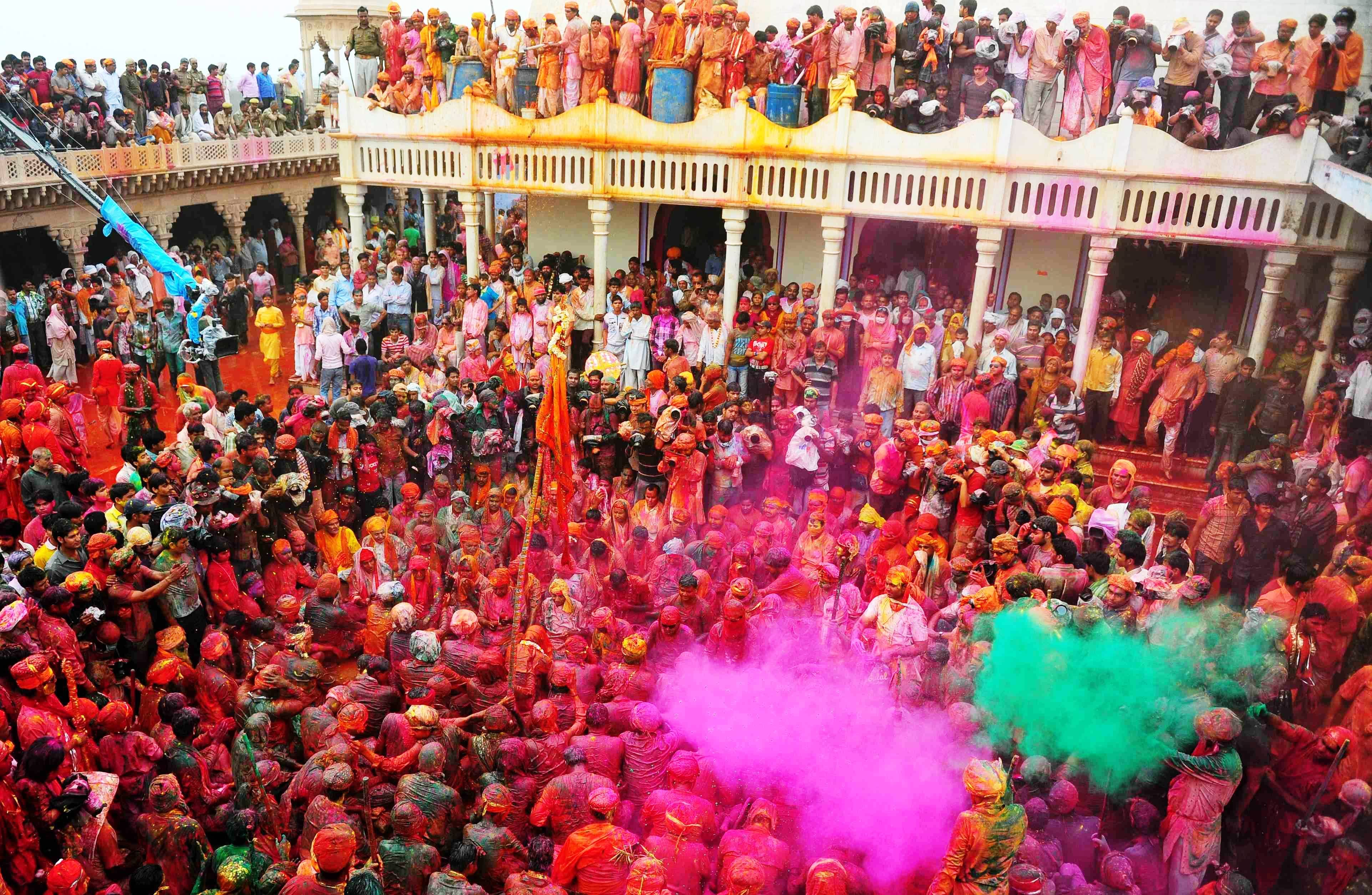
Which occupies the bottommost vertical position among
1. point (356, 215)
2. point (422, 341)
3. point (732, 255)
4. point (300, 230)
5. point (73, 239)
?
point (300, 230)

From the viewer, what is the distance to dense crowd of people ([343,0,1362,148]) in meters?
12.2

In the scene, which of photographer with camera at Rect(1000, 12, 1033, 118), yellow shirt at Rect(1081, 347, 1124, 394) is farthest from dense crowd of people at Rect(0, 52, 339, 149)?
yellow shirt at Rect(1081, 347, 1124, 394)

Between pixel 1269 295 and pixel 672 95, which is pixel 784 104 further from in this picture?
pixel 1269 295

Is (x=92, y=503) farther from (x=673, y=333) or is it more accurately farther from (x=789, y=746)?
(x=673, y=333)

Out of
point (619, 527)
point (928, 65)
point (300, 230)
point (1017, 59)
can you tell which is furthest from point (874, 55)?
point (300, 230)

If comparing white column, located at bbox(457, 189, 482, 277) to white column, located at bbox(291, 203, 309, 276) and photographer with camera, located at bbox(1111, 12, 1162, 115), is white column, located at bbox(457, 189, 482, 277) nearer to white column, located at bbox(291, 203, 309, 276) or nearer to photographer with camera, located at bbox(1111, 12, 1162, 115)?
photographer with camera, located at bbox(1111, 12, 1162, 115)

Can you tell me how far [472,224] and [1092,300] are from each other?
9149 mm

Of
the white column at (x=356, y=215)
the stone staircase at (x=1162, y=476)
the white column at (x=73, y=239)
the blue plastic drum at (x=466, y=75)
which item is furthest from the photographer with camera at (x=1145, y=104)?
the white column at (x=73, y=239)

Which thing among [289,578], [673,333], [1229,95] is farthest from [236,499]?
[1229,95]

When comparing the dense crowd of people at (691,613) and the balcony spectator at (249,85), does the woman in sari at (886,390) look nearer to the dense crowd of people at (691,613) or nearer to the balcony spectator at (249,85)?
the dense crowd of people at (691,613)

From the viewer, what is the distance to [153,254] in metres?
15.8

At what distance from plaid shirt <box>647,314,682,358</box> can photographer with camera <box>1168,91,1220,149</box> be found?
22.1 feet

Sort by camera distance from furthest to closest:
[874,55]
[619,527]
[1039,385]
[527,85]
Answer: [527,85] → [874,55] → [1039,385] → [619,527]

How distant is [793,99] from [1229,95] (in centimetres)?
564
